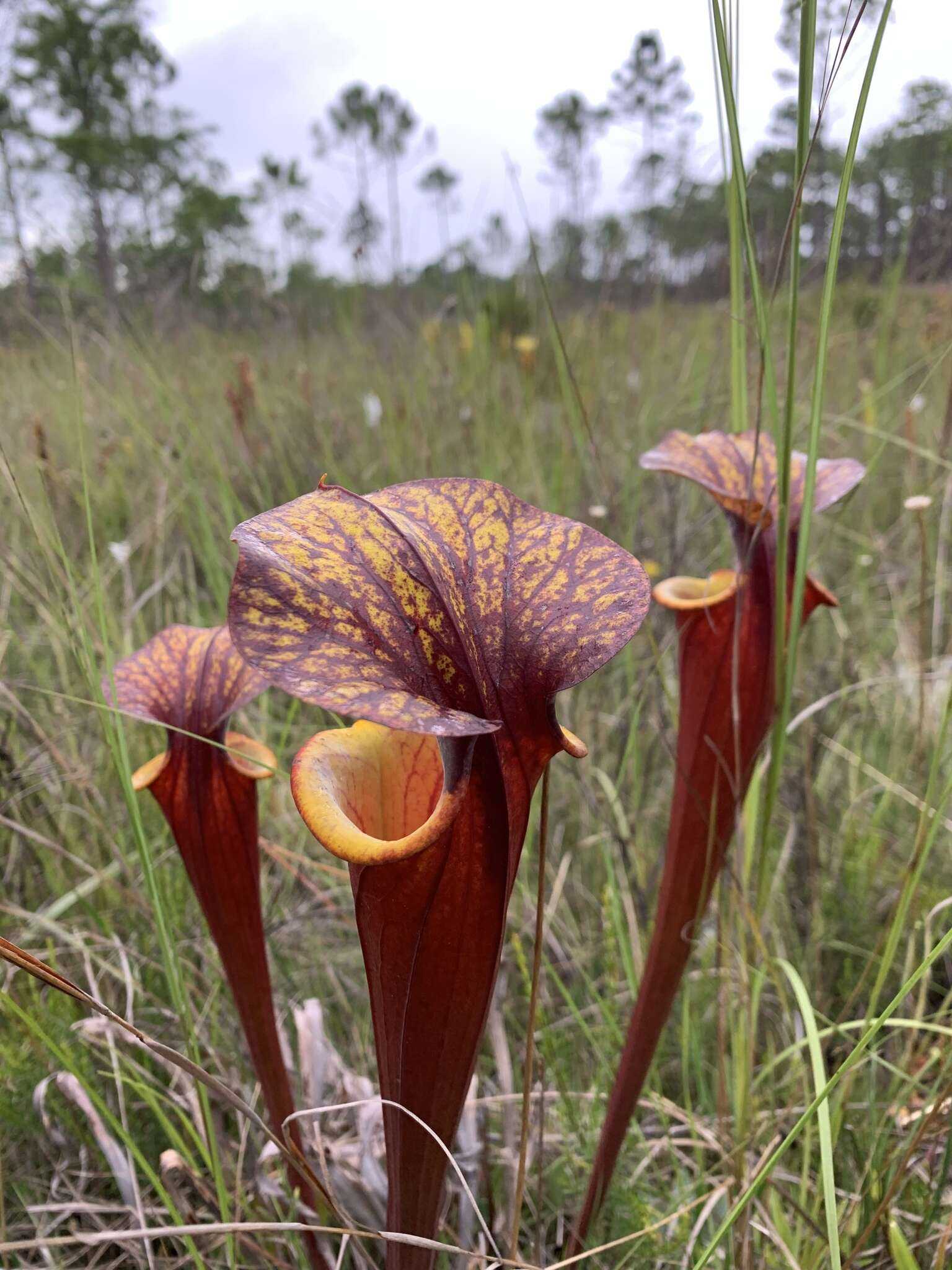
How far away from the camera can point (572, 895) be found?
185 centimetres

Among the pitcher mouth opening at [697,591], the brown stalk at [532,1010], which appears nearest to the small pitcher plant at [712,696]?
the pitcher mouth opening at [697,591]

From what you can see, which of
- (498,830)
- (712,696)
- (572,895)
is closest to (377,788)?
(498,830)

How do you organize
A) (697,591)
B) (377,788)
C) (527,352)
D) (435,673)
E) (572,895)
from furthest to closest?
A: (527,352) → (572,895) → (697,591) → (377,788) → (435,673)

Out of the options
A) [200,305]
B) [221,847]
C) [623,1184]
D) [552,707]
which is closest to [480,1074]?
[623,1184]

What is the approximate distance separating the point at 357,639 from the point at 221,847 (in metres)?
0.43

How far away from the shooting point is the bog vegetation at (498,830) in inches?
21.9

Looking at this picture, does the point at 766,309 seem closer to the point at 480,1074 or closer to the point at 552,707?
the point at 552,707

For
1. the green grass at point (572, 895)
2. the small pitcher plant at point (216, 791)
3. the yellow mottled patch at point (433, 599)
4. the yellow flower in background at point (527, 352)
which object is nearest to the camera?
the yellow mottled patch at point (433, 599)

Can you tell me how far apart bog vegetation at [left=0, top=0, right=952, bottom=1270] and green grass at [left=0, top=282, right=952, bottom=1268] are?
0.05 feet

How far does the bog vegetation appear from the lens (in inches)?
21.9

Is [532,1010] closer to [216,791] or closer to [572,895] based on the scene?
[216,791]

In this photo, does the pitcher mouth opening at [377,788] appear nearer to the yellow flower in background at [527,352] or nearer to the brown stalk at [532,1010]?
the brown stalk at [532,1010]

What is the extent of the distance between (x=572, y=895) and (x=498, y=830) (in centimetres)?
140

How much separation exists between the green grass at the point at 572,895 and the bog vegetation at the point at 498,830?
15 mm
